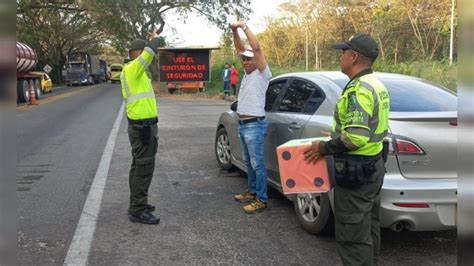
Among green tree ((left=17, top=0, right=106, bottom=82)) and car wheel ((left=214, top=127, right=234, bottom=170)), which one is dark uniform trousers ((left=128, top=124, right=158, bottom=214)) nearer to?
car wheel ((left=214, top=127, right=234, bottom=170))

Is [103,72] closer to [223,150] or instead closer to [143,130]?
[223,150]

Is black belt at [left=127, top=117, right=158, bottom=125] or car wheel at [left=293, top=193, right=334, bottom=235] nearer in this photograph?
car wheel at [left=293, top=193, right=334, bottom=235]

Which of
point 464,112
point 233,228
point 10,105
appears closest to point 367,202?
point 233,228

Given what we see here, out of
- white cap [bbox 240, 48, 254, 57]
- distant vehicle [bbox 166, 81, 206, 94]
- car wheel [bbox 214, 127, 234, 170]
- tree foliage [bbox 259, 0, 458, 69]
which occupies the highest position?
tree foliage [bbox 259, 0, 458, 69]

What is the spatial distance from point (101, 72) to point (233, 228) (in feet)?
193

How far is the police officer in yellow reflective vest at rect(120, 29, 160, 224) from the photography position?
455 cm

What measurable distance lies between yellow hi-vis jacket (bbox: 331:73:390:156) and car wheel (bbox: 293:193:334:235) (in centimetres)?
114

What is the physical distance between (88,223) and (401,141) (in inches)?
119

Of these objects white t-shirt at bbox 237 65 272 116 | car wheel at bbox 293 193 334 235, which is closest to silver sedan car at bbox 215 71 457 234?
car wheel at bbox 293 193 334 235

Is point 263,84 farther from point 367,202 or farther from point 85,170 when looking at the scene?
point 85,170

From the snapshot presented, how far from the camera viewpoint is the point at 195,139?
1034 centimetres

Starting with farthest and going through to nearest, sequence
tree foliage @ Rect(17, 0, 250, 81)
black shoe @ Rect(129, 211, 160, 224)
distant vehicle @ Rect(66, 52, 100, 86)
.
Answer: distant vehicle @ Rect(66, 52, 100, 86)
tree foliage @ Rect(17, 0, 250, 81)
black shoe @ Rect(129, 211, 160, 224)

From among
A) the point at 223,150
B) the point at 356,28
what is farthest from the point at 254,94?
the point at 356,28

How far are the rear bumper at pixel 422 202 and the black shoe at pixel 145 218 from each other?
2245 mm
